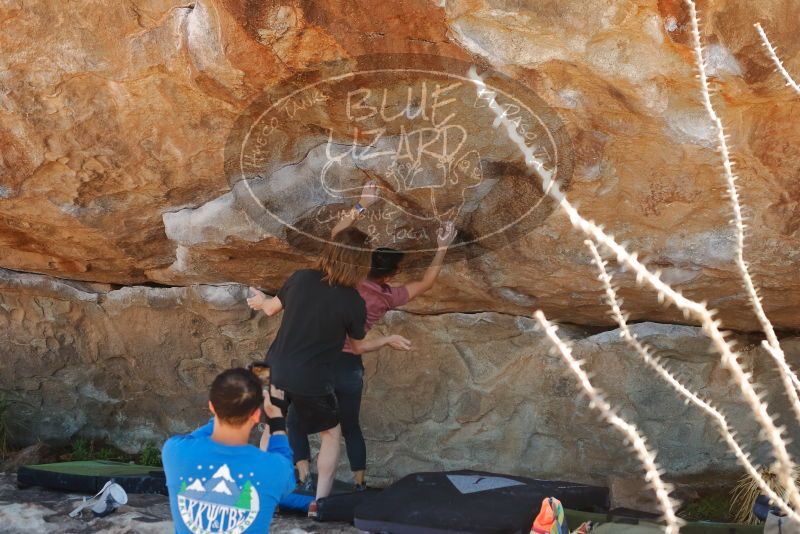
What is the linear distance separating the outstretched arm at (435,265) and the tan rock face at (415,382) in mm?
618

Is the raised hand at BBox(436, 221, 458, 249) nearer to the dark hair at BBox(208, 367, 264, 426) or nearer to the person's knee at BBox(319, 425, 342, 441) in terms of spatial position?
the person's knee at BBox(319, 425, 342, 441)

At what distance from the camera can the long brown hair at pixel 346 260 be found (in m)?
3.25

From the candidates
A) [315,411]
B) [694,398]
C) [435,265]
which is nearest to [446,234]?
[435,265]

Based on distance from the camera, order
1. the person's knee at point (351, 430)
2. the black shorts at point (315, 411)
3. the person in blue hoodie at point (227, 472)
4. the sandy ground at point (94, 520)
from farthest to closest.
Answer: the person's knee at point (351, 430), the black shorts at point (315, 411), the sandy ground at point (94, 520), the person in blue hoodie at point (227, 472)

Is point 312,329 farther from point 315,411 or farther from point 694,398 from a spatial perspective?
point 694,398

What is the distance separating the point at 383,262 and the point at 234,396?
1300 millimetres

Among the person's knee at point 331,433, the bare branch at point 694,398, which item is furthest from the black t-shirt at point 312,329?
the bare branch at point 694,398

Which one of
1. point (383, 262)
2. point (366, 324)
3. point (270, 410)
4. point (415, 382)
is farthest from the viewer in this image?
point (415, 382)

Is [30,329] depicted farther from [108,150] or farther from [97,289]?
[108,150]

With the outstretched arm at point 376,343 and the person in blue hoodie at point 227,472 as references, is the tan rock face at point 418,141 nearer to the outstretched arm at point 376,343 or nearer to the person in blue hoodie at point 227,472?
the outstretched arm at point 376,343

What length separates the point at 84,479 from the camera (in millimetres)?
3633

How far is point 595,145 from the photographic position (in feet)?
9.62

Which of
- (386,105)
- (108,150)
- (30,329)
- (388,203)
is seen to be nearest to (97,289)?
→ (30,329)

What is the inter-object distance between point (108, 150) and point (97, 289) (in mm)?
1386
